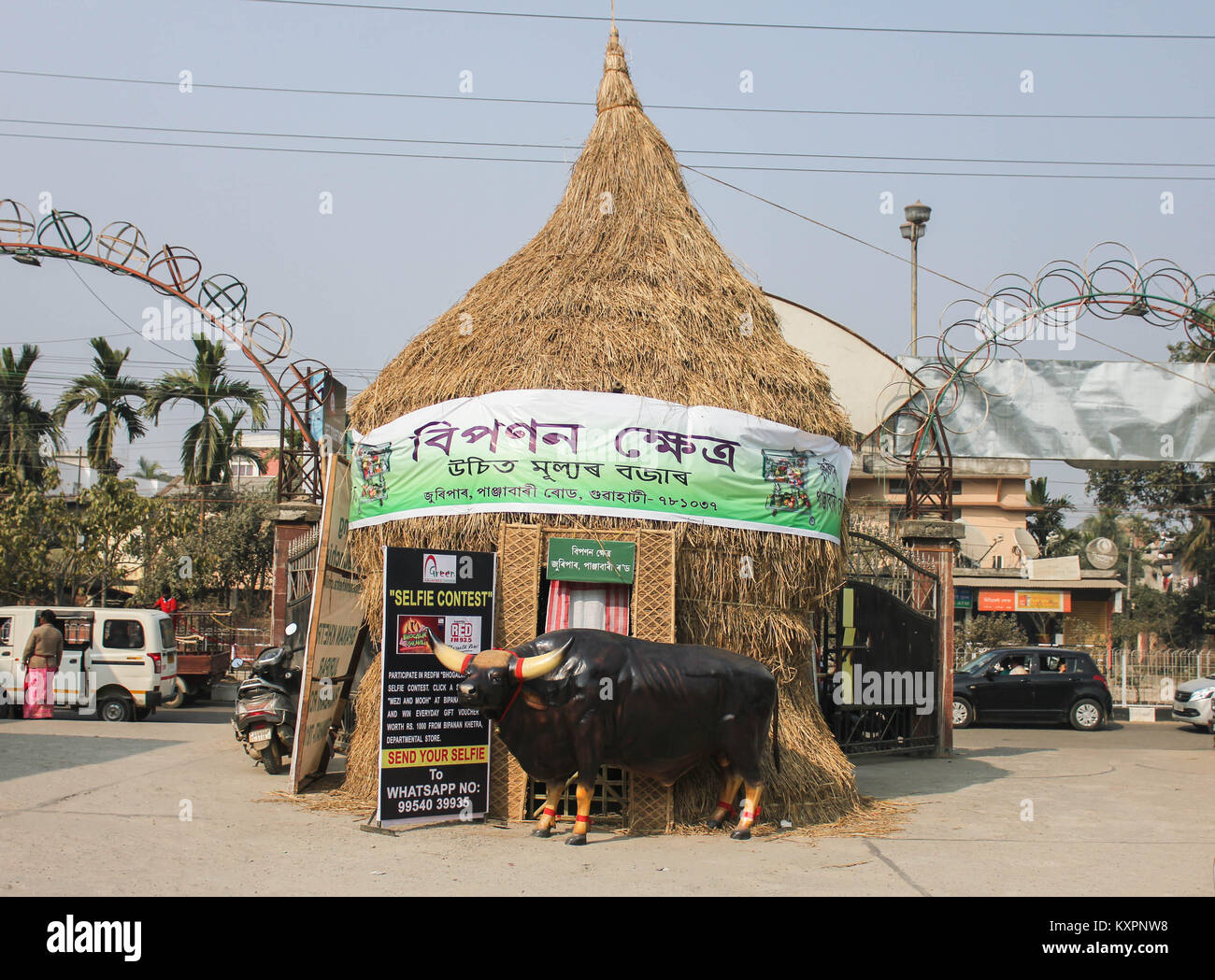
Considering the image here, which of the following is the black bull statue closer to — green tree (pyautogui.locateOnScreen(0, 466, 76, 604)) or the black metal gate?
the black metal gate

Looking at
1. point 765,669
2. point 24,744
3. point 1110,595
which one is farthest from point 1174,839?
point 1110,595

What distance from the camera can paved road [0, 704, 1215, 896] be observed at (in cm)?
805

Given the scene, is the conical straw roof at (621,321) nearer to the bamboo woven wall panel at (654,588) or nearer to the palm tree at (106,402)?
the bamboo woven wall panel at (654,588)

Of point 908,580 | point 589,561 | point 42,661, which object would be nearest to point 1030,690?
point 908,580

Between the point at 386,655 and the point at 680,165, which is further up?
the point at 680,165

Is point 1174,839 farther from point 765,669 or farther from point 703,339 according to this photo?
point 703,339

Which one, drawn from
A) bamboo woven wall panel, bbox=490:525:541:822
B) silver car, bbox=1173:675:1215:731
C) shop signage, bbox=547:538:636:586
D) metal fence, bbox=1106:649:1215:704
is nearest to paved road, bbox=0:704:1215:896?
bamboo woven wall panel, bbox=490:525:541:822

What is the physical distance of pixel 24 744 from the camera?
49.0ft

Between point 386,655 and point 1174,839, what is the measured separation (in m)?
7.58

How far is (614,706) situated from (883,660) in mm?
7480

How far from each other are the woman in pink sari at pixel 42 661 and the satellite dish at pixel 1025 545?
105 feet

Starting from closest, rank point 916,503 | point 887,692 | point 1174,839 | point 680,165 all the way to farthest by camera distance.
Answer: point 1174,839 < point 680,165 < point 887,692 < point 916,503

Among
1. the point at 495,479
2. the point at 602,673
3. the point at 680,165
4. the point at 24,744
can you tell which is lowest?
the point at 24,744

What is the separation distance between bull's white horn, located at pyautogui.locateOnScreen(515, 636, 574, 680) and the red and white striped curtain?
3.74 ft
